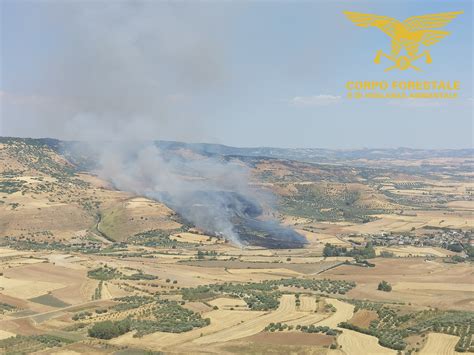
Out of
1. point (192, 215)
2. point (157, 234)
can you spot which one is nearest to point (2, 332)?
point (157, 234)

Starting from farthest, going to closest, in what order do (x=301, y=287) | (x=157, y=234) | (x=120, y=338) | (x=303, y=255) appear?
(x=157, y=234)
(x=303, y=255)
(x=301, y=287)
(x=120, y=338)

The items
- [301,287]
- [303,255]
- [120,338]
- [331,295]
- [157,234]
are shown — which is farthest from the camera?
[157,234]

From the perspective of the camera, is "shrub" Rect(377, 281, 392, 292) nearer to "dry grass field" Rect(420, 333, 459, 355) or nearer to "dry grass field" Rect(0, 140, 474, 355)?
"dry grass field" Rect(0, 140, 474, 355)

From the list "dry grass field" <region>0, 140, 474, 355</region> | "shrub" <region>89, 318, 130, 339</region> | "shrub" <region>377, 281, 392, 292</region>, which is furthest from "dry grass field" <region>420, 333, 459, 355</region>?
"shrub" <region>89, 318, 130, 339</region>

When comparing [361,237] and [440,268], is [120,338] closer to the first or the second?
[440,268]

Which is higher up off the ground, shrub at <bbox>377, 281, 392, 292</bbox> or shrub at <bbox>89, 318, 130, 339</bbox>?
shrub at <bbox>89, 318, 130, 339</bbox>

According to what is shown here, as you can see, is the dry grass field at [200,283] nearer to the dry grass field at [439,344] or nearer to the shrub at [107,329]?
the dry grass field at [439,344]

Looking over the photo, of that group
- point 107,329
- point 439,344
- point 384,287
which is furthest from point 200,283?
point 439,344

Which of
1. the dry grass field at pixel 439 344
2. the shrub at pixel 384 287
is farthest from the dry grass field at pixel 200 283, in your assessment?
the shrub at pixel 384 287

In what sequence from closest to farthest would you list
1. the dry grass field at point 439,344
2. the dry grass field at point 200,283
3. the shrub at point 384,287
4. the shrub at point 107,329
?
1. the dry grass field at point 439,344
2. the dry grass field at point 200,283
3. the shrub at point 107,329
4. the shrub at point 384,287

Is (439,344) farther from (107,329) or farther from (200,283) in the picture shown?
(200,283)

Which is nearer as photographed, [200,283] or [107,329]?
[107,329]
